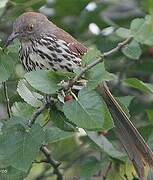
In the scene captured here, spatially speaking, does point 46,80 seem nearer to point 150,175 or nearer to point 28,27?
point 150,175

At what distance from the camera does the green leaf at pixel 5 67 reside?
3.82 metres

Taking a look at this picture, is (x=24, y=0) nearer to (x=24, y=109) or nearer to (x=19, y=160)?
(x=24, y=109)

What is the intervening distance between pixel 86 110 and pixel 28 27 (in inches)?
58.4

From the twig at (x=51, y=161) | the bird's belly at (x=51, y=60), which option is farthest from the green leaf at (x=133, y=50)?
the twig at (x=51, y=161)

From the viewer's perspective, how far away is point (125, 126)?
418 cm

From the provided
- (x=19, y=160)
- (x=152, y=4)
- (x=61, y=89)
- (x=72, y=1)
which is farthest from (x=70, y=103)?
(x=72, y=1)

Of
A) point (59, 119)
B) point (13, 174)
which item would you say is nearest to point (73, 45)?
point (59, 119)

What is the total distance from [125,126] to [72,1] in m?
1.88

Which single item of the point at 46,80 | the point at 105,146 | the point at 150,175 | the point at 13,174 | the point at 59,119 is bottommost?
the point at 150,175

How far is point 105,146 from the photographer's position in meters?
4.23

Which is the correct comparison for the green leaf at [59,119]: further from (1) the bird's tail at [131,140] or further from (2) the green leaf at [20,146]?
(1) the bird's tail at [131,140]

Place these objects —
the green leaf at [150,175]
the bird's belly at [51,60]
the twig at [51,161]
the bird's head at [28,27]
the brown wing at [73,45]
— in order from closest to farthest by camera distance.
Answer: the green leaf at [150,175]
the twig at [51,161]
the bird's belly at [51,60]
the brown wing at [73,45]
the bird's head at [28,27]

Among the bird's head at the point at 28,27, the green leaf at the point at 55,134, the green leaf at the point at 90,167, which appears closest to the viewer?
the green leaf at the point at 55,134

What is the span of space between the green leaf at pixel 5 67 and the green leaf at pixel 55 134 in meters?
0.45
